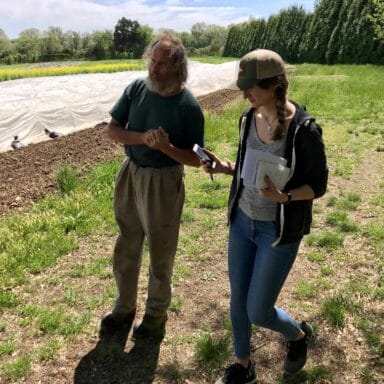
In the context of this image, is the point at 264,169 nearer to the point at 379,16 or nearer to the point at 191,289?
the point at 191,289

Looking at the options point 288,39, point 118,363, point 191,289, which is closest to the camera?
point 118,363

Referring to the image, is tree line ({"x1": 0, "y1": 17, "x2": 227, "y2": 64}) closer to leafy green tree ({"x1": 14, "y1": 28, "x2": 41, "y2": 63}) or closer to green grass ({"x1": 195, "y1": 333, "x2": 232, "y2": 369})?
leafy green tree ({"x1": 14, "y1": 28, "x2": 41, "y2": 63})

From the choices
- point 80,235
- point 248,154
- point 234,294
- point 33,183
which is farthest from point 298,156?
point 33,183

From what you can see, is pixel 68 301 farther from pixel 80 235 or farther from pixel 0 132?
pixel 0 132

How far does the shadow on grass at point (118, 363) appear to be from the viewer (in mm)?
2863

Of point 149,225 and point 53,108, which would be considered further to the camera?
point 53,108

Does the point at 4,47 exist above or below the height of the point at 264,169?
below

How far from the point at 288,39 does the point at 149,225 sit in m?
40.9

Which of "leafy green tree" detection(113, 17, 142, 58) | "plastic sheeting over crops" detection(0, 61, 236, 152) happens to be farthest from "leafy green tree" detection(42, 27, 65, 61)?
"plastic sheeting over crops" detection(0, 61, 236, 152)

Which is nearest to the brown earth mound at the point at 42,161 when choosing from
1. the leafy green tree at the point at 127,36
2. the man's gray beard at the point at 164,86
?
the man's gray beard at the point at 164,86

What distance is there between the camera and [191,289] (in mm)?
3908

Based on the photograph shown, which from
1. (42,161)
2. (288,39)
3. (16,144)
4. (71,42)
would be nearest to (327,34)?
(288,39)

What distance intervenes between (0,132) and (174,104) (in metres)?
9.87

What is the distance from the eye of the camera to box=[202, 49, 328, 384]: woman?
2.00m
